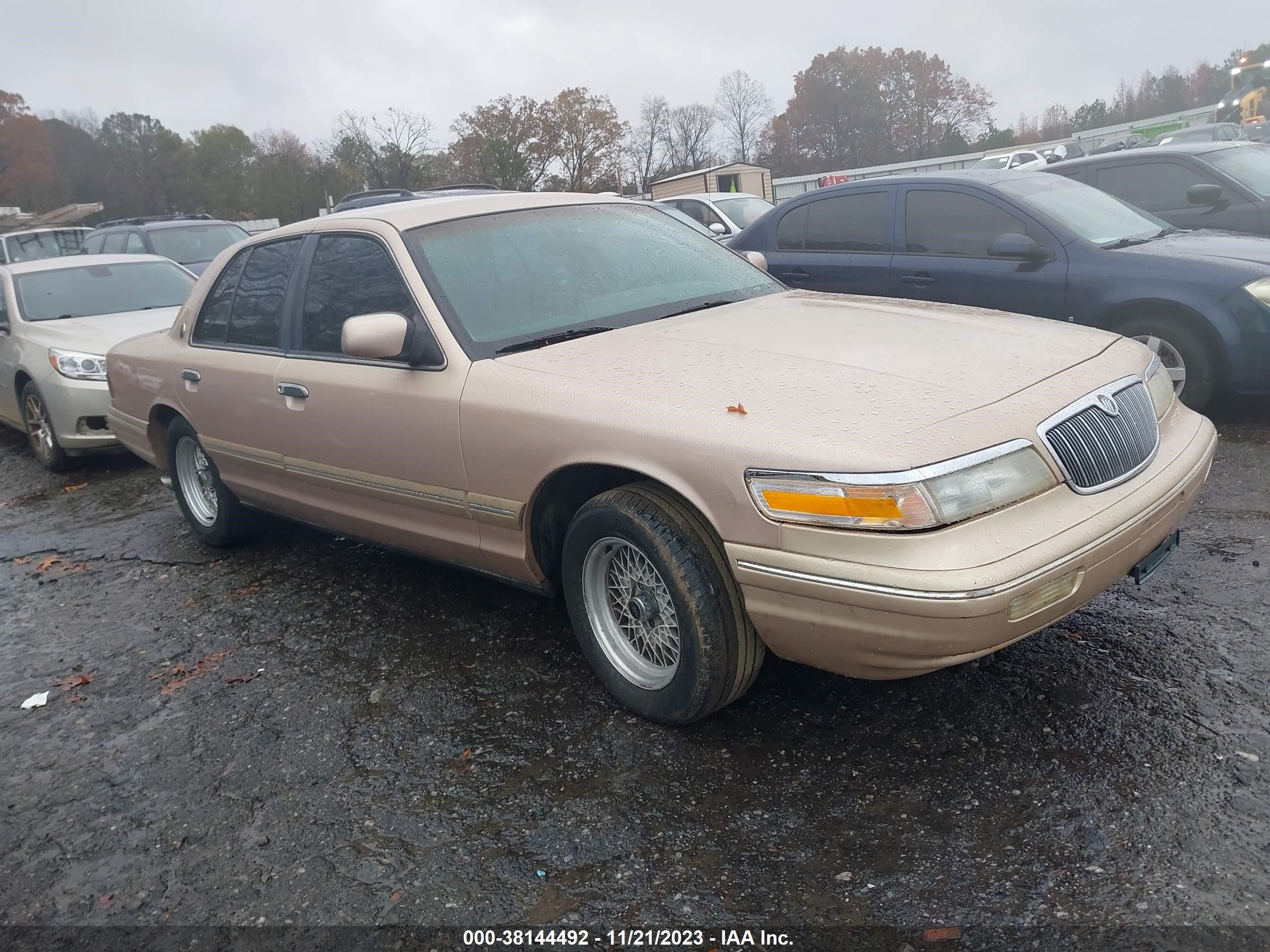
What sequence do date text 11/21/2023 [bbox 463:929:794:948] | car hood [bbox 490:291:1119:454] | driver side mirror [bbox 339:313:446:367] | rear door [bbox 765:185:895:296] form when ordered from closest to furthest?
date text 11/21/2023 [bbox 463:929:794:948] → car hood [bbox 490:291:1119:454] → driver side mirror [bbox 339:313:446:367] → rear door [bbox 765:185:895:296]

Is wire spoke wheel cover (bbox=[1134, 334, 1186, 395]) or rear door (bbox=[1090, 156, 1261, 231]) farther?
rear door (bbox=[1090, 156, 1261, 231])

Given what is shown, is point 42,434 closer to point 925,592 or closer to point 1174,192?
point 925,592

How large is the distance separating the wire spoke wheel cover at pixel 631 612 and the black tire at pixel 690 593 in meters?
0.07

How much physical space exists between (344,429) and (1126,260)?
4.43 m

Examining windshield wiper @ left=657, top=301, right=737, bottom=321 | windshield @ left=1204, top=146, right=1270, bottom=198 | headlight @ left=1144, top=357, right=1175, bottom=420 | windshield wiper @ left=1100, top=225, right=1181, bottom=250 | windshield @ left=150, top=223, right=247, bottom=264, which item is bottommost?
headlight @ left=1144, top=357, right=1175, bottom=420

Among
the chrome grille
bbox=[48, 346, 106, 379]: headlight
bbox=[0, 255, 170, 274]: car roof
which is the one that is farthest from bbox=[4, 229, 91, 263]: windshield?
the chrome grille

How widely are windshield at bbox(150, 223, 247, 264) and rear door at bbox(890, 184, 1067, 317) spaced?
31.0ft

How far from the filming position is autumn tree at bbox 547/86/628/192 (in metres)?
52.2

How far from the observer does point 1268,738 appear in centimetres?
269

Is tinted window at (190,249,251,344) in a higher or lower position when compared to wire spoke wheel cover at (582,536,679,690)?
higher

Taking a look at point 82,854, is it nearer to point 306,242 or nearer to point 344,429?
point 344,429

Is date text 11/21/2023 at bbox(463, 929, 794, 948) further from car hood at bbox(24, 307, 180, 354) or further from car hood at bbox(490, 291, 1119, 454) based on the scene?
car hood at bbox(24, 307, 180, 354)

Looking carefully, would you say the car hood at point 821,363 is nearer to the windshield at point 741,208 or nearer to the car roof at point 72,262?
the car roof at point 72,262

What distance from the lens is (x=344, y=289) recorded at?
4062 millimetres
